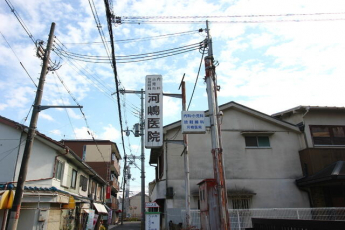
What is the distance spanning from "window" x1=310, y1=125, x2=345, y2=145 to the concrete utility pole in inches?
508

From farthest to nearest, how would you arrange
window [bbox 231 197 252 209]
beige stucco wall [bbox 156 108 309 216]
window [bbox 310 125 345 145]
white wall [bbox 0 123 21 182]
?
window [bbox 310 125 345 145], beige stucco wall [bbox 156 108 309 216], window [bbox 231 197 252 209], white wall [bbox 0 123 21 182]

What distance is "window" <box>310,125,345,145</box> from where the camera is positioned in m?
18.6

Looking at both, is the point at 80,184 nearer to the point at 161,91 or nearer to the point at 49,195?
the point at 49,195

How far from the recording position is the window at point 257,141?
18828 mm

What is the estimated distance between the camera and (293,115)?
66.3 ft

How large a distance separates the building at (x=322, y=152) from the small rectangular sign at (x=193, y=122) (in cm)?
961

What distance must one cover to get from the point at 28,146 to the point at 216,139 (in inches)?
278

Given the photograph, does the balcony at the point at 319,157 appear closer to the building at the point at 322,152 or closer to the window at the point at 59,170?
the building at the point at 322,152

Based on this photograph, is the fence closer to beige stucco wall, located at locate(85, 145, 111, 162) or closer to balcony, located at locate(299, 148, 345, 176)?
balcony, located at locate(299, 148, 345, 176)

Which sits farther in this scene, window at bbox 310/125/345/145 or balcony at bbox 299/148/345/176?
window at bbox 310/125/345/145

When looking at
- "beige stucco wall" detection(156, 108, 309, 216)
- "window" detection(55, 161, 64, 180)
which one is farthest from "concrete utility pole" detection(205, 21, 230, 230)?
"window" detection(55, 161, 64, 180)

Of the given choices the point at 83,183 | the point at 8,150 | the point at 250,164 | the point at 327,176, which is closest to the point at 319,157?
the point at 327,176

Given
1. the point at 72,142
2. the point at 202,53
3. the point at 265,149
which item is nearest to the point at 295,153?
the point at 265,149

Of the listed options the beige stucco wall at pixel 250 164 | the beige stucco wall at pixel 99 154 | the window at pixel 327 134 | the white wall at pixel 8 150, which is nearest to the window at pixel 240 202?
the beige stucco wall at pixel 250 164
